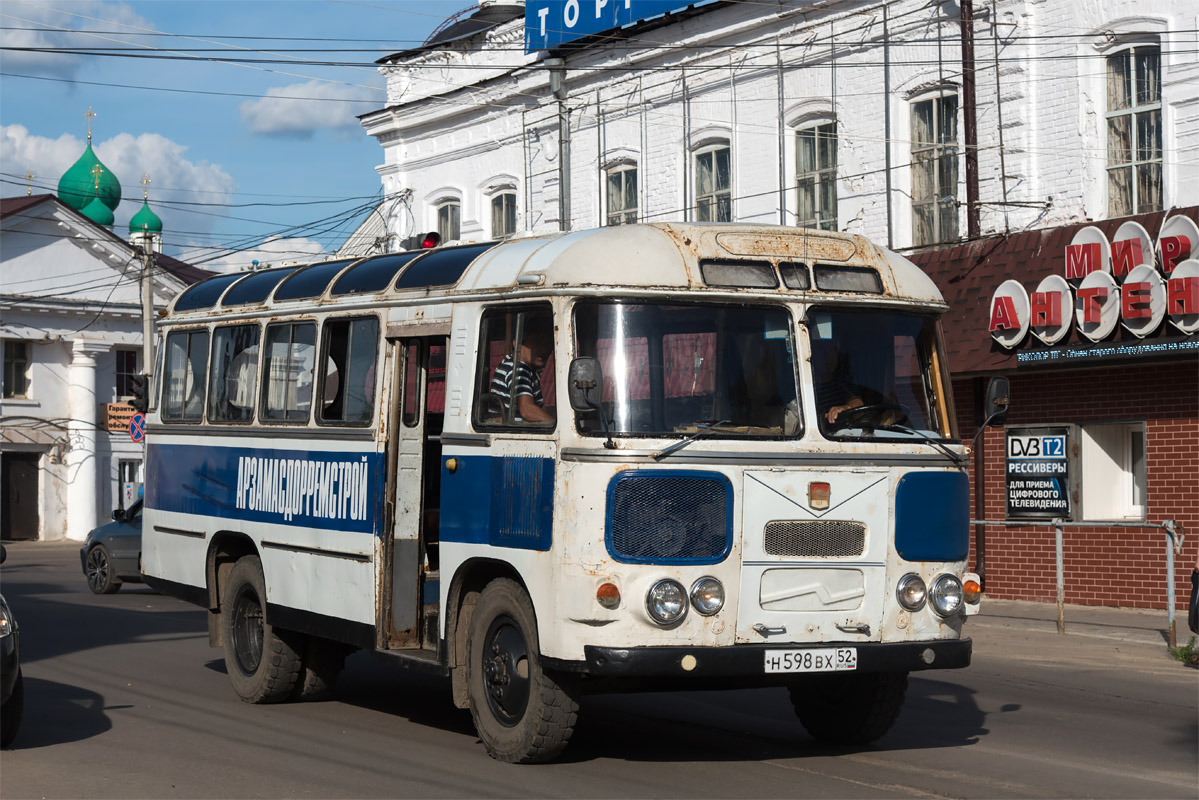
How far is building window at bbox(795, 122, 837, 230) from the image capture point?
77.2 feet

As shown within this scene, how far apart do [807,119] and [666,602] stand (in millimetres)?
16594

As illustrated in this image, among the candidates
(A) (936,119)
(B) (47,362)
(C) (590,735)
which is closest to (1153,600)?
(A) (936,119)

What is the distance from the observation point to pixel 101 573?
77.8 feet

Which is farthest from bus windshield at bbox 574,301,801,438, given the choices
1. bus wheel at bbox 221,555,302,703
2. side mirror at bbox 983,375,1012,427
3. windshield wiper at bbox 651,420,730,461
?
bus wheel at bbox 221,555,302,703

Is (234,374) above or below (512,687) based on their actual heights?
above

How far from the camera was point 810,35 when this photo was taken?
23578mm

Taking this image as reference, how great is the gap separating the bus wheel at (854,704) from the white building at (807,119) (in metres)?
10.8

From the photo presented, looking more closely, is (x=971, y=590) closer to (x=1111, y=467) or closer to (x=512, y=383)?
(x=512, y=383)

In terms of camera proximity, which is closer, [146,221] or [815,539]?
[815,539]

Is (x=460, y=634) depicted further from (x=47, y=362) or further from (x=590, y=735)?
(x=47, y=362)

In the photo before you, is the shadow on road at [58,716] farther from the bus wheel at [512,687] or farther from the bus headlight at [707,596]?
the bus headlight at [707,596]

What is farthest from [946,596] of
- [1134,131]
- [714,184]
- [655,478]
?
[714,184]

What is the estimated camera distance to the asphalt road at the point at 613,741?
8.47 m

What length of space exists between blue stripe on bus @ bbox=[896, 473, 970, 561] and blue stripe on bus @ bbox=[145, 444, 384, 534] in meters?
3.34
